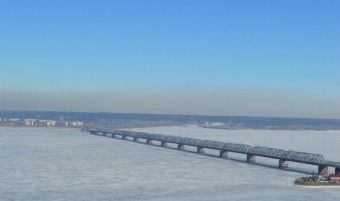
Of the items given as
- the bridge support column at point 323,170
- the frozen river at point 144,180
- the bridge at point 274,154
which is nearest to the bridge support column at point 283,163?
the bridge at point 274,154

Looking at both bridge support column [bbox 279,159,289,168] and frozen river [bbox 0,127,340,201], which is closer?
frozen river [bbox 0,127,340,201]

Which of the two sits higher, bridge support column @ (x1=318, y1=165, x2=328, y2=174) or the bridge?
the bridge

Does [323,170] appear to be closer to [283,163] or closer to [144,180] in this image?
[283,163]

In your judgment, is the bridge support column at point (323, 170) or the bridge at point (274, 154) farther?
the bridge at point (274, 154)

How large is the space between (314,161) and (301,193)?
13264 mm

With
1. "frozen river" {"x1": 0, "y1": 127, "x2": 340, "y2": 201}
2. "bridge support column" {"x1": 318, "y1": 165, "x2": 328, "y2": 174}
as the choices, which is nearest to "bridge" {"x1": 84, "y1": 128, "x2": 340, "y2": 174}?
"bridge support column" {"x1": 318, "y1": 165, "x2": 328, "y2": 174}

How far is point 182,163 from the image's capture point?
4700 cm

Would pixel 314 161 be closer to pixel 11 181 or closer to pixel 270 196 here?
pixel 270 196

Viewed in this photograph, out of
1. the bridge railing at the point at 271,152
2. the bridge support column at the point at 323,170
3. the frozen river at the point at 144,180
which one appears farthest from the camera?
the bridge railing at the point at 271,152

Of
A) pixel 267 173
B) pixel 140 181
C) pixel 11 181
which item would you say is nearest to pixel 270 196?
pixel 140 181

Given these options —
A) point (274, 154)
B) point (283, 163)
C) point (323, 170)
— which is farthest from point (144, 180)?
point (274, 154)

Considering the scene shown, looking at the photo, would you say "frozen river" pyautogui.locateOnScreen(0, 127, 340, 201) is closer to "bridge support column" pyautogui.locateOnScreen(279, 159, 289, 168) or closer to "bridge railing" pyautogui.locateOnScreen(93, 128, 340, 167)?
"bridge support column" pyautogui.locateOnScreen(279, 159, 289, 168)

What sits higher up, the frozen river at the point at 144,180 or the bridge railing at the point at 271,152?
the bridge railing at the point at 271,152

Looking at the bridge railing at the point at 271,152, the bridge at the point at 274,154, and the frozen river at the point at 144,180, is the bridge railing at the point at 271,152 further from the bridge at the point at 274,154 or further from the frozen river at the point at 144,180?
the frozen river at the point at 144,180
